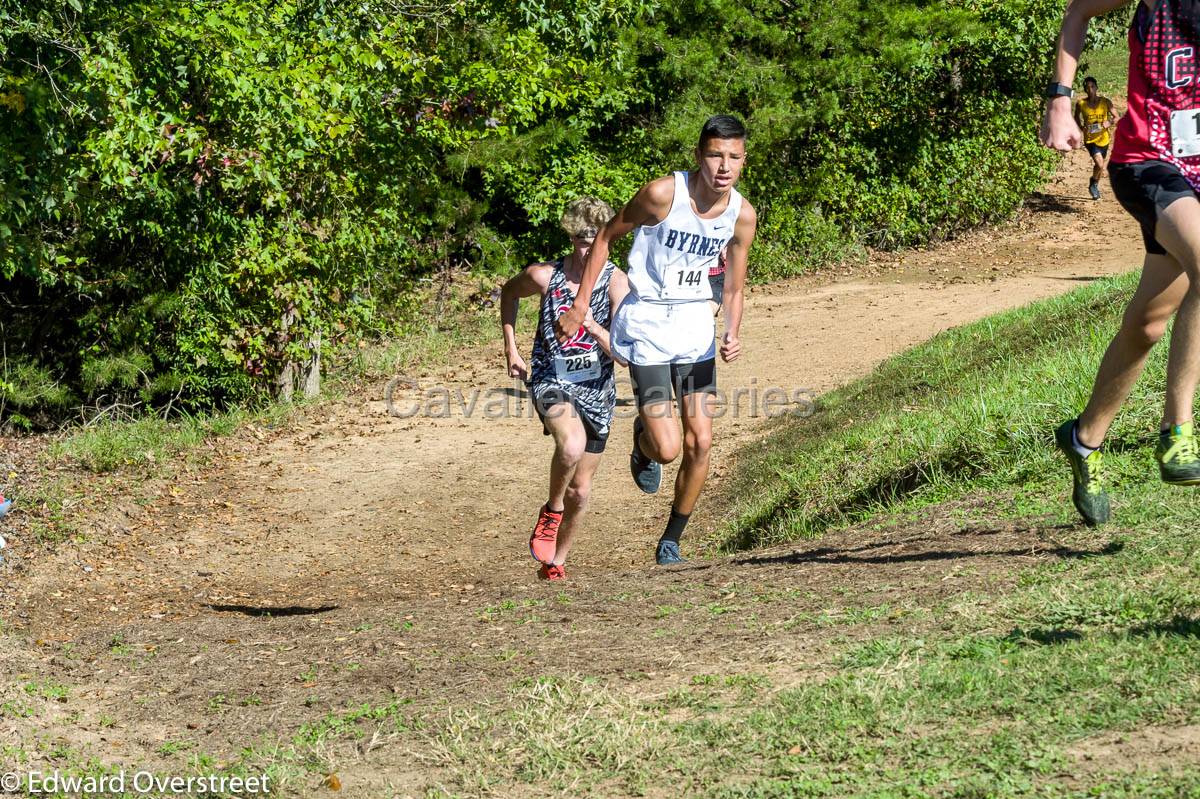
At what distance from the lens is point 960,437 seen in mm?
7246

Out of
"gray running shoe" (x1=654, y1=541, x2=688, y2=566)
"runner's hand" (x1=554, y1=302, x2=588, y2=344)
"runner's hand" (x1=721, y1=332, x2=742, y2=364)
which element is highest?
"runner's hand" (x1=554, y1=302, x2=588, y2=344)

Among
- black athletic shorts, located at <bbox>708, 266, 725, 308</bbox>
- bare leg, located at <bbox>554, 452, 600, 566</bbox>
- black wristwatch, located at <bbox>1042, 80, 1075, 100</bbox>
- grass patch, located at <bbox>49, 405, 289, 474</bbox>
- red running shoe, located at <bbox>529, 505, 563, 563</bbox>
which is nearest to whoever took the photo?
black wristwatch, located at <bbox>1042, 80, 1075, 100</bbox>

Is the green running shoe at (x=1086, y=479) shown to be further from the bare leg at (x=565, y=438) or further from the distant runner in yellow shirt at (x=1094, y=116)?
the distant runner in yellow shirt at (x=1094, y=116)

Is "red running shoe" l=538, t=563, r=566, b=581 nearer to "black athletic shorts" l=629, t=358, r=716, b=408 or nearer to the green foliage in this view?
"black athletic shorts" l=629, t=358, r=716, b=408

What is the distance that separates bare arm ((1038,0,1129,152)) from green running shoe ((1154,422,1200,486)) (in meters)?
1.06

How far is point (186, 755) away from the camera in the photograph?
14.1 feet

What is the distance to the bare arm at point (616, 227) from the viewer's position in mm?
6160

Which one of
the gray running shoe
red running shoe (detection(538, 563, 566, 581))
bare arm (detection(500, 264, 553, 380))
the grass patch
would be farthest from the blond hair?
the grass patch

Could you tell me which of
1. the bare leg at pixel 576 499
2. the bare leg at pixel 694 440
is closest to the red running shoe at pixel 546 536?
the bare leg at pixel 576 499

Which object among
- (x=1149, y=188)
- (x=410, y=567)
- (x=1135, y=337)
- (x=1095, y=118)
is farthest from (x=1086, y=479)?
(x=1095, y=118)

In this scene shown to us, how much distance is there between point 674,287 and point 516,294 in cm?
113

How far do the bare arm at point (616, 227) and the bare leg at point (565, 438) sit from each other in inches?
22.4

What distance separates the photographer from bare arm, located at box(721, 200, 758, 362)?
6.43m

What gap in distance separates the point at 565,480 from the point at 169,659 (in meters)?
2.21
